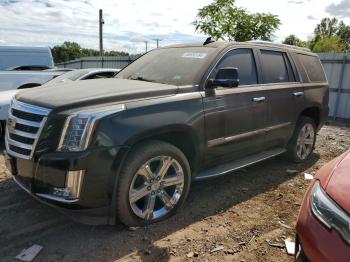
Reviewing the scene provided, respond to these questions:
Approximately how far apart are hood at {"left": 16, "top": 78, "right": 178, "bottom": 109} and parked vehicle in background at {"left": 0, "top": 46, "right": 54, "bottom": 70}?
27.7 ft

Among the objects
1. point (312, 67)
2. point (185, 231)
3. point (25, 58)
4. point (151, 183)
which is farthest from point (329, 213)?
point (25, 58)

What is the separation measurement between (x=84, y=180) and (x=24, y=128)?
833 mm

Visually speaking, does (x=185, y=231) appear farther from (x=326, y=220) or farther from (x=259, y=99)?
(x=259, y=99)

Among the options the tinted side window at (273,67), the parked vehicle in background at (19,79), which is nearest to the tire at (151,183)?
the tinted side window at (273,67)

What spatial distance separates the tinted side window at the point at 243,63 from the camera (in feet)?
14.4

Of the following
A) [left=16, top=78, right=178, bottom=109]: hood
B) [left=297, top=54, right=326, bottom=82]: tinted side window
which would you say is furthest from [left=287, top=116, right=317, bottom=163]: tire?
[left=16, top=78, right=178, bottom=109]: hood

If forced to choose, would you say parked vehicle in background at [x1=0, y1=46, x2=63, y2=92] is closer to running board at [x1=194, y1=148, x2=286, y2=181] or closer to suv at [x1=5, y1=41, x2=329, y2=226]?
suv at [x1=5, y1=41, x2=329, y2=226]

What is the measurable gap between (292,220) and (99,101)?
2408mm

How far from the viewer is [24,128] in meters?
3.36

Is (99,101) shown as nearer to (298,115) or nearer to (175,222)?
(175,222)

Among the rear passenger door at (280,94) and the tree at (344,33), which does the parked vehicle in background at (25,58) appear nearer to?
the rear passenger door at (280,94)

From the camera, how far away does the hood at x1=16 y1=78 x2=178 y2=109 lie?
3.26 meters

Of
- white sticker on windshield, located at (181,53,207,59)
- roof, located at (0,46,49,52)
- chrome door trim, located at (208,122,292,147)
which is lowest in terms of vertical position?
chrome door trim, located at (208,122,292,147)

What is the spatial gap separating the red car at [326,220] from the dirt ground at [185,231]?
0.98 meters
